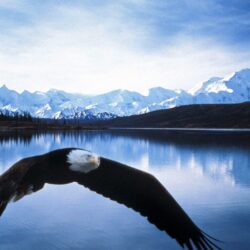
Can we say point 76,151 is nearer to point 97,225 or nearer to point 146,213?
point 146,213

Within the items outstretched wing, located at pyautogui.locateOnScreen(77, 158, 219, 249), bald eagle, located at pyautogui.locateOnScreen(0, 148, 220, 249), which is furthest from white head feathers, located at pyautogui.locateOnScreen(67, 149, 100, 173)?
outstretched wing, located at pyautogui.locateOnScreen(77, 158, 219, 249)

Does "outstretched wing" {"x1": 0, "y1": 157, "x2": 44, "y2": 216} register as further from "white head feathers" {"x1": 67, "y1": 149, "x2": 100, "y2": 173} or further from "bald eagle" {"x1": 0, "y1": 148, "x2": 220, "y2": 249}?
"white head feathers" {"x1": 67, "y1": 149, "x2": 100, "y2": 173}

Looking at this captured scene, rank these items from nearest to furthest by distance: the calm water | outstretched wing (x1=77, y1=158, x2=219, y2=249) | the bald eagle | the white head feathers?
the white head feathers → the bald eagle → outstretched wing (x1=77, y1=158, x2=219, y2=249) → the calm water

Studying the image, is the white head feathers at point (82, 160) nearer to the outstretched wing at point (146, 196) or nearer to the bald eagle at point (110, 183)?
the bald eagle at point (110, 183)

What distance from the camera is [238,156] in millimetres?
51344

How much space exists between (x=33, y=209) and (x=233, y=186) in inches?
629

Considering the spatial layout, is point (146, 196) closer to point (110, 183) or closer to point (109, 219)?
point (110, 183)

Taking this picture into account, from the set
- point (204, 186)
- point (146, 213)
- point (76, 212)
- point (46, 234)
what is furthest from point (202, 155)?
point (146, 213)

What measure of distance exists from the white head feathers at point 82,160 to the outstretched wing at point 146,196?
3.26ft

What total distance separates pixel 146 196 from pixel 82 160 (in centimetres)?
164

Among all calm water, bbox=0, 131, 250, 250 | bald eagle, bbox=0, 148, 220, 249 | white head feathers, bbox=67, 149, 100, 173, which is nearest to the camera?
white head feathers, bbox=67, 149, 100, 173

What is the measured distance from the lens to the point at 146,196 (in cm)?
582

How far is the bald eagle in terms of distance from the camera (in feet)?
15.0

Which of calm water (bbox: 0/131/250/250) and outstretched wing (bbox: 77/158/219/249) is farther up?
outstretched wing (bbox: 77/158/219/249)
